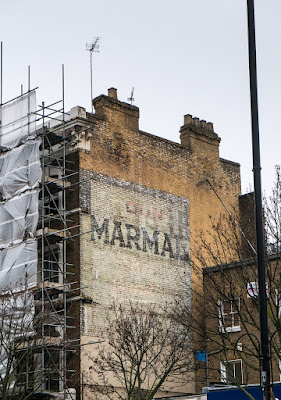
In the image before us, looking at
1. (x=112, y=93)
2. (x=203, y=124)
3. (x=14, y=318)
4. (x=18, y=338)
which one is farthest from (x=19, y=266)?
(x=203, y=124)

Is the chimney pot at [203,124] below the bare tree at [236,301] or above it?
Answer: above

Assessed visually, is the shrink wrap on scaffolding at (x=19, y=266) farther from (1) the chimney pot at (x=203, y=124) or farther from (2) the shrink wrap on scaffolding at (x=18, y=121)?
(1) the chimney pot at (x=203, y=124)

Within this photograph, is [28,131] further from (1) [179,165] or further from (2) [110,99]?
(1) [179,165]

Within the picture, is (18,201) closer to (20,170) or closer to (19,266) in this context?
(20,170)

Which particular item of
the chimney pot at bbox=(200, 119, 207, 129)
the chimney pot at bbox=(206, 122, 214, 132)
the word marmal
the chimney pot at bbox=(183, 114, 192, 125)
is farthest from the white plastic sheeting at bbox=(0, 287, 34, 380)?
the chimney pot at bbox=(206, 122, 214, 132)

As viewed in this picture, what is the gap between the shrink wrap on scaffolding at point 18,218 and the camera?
36.8m

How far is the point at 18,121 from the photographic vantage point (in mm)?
39344

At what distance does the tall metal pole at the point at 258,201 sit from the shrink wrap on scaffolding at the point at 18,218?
22.8 m

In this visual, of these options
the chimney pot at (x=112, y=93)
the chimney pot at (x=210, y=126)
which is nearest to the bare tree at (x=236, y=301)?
the chimney pot at (x=210, y=126)

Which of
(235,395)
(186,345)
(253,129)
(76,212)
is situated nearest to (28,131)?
(76,212)

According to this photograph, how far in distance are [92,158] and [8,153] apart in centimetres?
406

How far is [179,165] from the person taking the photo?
4303 cm

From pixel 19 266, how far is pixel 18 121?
7314 millimetres

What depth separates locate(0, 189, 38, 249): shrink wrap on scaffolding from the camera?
36781 millimetres
